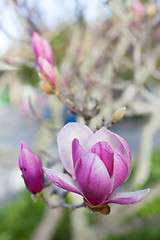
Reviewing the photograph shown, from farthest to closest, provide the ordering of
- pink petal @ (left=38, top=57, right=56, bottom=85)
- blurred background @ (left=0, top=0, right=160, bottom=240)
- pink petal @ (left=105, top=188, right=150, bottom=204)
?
1. blurred background @ (left=0, top=0, right=160, bottom=240)
2. pink petal @ (left=38, top=57, right=56, bottom=85)
3. pink petal @ (left=105, top=188, right=150, bottom=204)

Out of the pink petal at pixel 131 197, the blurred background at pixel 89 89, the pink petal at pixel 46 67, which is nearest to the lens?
the pink petal at pixel 131 197

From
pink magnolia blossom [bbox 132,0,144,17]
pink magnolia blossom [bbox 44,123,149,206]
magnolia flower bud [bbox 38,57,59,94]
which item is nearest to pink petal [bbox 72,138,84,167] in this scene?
pink magnolia blossom [bbox 44,123,149,206]

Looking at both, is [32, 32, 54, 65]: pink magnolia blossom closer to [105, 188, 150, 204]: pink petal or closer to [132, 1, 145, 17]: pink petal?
[105, 188, 150, 204]: pink petal

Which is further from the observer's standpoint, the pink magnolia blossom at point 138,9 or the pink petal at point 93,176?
the pink magnolia blossom at point 138,9

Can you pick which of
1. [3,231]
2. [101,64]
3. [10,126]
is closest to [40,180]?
[101,64]

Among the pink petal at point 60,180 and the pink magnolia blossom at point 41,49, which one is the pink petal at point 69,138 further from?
the pink magnolia blossom at point 41,49

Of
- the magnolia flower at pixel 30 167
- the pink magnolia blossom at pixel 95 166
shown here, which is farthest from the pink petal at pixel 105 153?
the magnolia flower at pixel 30 167

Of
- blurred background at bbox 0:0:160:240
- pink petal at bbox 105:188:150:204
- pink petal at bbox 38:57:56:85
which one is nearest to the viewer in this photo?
pink petal at bbox 105:188:150:204
